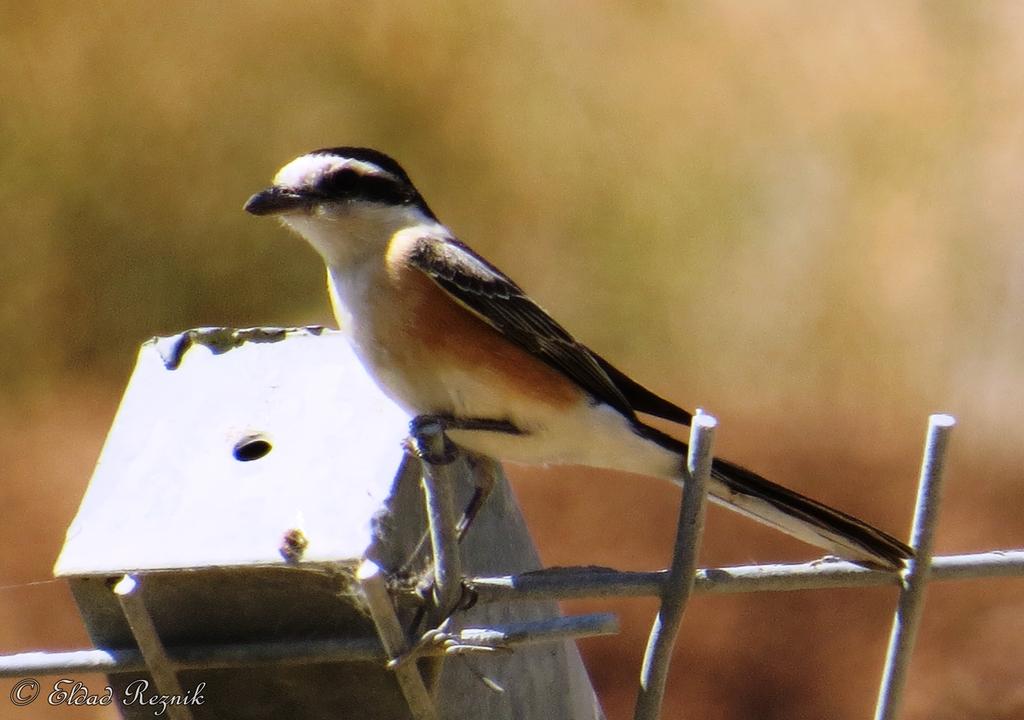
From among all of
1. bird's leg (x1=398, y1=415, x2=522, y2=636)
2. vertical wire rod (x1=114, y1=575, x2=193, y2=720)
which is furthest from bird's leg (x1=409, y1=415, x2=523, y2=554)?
vertical wire rod (x1=114, y1=575, x2=193, y2=720)

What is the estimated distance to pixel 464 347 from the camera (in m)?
2.43

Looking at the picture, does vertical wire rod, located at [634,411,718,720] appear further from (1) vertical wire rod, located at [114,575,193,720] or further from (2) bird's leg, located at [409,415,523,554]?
(1) vertical wire rod, located at [114,575,193,720]

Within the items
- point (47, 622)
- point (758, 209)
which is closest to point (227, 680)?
point (47, 622)

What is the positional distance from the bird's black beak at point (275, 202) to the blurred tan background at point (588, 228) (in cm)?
97

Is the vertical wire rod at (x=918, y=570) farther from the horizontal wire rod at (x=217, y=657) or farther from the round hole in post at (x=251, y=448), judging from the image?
the round hole in post at (x=251, y=448)

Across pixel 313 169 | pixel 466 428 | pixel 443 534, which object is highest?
pixel 313 169

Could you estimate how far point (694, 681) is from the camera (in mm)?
3271

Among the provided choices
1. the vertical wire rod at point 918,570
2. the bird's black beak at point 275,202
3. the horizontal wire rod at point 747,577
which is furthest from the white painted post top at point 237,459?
the vertical wire rod at point 918,570

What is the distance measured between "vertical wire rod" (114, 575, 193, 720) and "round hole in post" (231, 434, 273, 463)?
10.6 inches

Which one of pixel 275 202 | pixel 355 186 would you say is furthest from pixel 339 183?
pixel 275 202

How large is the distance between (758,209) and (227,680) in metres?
2.09

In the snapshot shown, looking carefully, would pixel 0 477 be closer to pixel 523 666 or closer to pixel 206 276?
pixel 206 276

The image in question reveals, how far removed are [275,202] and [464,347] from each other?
0.46 m

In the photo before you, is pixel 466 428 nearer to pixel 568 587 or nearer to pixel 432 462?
pixel 432 462
